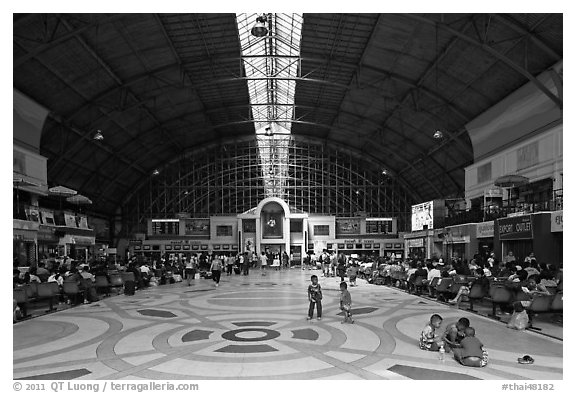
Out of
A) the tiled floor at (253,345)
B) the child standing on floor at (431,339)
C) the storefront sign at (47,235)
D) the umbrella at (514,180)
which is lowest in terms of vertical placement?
the tiled floor at (253,345)

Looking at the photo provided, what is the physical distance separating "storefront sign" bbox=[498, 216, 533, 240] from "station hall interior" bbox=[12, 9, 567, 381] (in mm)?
110

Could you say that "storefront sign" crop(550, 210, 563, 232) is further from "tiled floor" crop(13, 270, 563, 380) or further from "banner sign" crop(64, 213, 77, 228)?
"banner sign" crop(64, 213, 77, 228)

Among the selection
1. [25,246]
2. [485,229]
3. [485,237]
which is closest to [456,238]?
[485,237]

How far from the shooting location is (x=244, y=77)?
31547mm

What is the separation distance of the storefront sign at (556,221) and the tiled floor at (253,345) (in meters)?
8.86

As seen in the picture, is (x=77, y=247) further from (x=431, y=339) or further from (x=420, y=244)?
(x=431, y=339)

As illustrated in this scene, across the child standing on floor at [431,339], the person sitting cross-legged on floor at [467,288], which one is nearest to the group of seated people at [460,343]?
the child standing on floor at [431,339]

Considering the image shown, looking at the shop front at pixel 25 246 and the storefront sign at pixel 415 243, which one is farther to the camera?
the storefront sign at pixel 415 243

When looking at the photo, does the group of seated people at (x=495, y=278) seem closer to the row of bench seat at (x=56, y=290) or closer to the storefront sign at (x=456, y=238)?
the storefront sign at (x=456, y=238)

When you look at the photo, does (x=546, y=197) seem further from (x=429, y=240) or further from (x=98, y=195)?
(x=98, y=195)

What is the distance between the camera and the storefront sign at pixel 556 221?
2051 centimetres

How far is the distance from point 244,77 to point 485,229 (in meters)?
17.9

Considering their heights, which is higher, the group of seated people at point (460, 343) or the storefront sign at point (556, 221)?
the storefront sign at point (556, 221)
